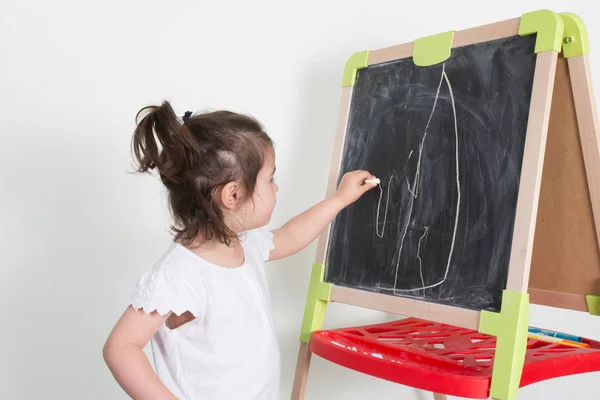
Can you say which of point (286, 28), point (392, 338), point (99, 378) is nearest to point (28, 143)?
point (99, 378)

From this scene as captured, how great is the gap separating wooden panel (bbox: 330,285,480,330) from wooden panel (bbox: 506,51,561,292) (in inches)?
4.5

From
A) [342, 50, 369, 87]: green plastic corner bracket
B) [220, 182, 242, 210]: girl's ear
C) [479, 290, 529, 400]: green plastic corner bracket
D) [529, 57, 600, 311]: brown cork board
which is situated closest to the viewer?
[479, 290, 529, 400]: green plastic corner bracket

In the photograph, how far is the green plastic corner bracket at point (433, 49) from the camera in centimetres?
142

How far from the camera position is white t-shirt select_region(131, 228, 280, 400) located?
3.97 feet

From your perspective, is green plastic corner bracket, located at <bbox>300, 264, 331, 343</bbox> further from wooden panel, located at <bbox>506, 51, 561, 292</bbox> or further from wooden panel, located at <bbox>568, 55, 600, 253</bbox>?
wooden panel, located at <bbox>568, 55, 600, 253</bbox>

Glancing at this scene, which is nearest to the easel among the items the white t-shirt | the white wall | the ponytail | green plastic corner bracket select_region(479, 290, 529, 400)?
green plastic corner bracket select_region(479, 290, 529, 400)

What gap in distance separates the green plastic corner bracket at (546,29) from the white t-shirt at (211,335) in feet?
2.44

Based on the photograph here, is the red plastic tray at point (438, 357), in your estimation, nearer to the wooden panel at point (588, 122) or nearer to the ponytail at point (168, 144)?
the wooden panel at point (588, 122)

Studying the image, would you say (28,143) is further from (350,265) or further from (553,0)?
(553,0)

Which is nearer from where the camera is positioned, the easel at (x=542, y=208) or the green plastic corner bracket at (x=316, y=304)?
the easel at (x=542, y=208)

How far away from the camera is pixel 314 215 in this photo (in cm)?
153

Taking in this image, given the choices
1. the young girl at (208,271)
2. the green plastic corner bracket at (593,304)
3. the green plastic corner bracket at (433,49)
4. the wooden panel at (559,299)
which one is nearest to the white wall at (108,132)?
the young girl at (208,271)

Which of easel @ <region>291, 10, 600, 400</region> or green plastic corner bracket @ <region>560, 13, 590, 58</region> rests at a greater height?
green plastic corner bracket @ <region>560, 13, 590, 58</region>

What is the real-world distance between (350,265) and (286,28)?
2.68 ft
